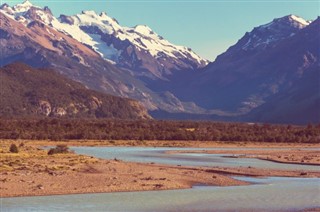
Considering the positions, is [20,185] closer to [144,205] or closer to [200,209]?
[144,205]

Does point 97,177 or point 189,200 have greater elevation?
point 97,177

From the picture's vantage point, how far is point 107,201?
47.2 metres

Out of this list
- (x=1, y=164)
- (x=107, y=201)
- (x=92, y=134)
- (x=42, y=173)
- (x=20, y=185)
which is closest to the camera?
(x=107, y=201)

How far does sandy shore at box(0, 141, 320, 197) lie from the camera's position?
2037 inches

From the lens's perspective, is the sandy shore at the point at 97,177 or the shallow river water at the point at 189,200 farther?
the sandy shore at the point at 97,177

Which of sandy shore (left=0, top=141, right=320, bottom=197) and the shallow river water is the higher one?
sandy shore (left=0, top=141, right=320, bottom=197)

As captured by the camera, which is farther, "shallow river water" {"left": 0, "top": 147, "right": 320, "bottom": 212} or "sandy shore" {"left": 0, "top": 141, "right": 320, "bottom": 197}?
"sandy shore" {"left": 0, "top": 141, "right": 320, "bottom": 197}

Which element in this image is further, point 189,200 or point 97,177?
point 97,177

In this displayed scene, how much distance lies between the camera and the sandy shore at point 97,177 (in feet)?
170

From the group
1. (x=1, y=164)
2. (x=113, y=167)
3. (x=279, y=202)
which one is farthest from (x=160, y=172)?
(x=279, y=202)

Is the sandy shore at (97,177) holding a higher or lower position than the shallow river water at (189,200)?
higher

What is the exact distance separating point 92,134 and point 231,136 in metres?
38.3

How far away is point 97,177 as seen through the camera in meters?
59.4

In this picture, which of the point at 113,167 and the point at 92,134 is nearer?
the point at 113,167
